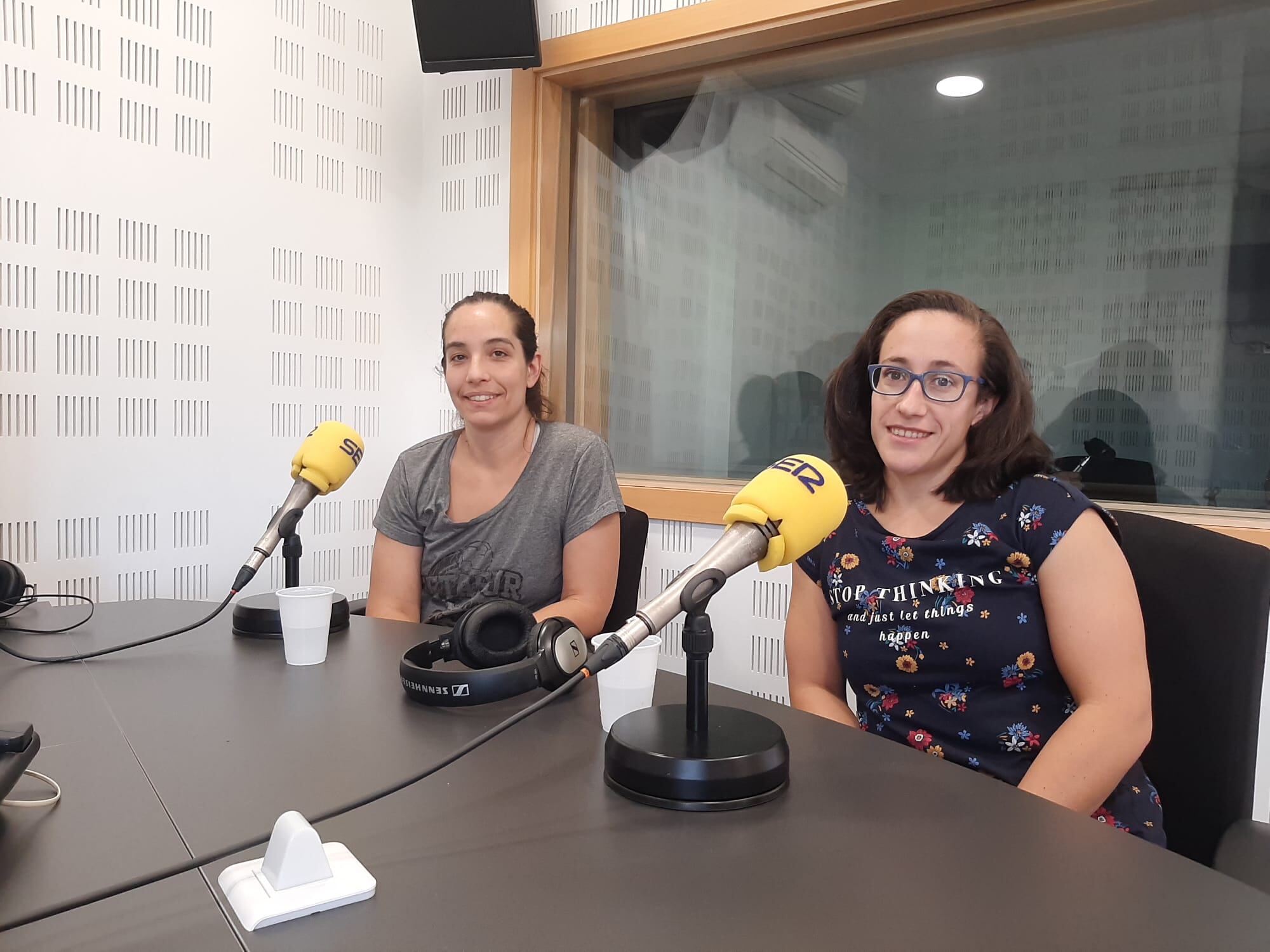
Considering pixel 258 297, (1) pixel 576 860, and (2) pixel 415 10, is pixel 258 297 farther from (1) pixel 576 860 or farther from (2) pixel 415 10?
(1) pixel 576 860

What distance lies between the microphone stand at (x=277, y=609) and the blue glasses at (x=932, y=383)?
921 mm

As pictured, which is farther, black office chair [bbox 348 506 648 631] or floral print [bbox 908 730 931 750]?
black office chair [bbox 348 506 648 631]

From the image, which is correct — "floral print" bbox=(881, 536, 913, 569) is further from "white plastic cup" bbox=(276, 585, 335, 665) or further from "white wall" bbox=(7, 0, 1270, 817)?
"white wall" bbox=(7, 0, 1270, 817)

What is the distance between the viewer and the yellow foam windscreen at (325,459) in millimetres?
1422

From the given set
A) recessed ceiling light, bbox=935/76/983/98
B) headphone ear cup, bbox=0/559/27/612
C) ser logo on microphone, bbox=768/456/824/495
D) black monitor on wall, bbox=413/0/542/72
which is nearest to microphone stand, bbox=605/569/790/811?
ser logo on microphone, bbox=768/456/824/495

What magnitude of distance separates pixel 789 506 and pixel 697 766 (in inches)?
9.6

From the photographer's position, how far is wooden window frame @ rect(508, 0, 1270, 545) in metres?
2.16

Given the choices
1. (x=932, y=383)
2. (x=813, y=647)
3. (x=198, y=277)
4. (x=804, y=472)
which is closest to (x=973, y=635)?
(x=813, y=647)

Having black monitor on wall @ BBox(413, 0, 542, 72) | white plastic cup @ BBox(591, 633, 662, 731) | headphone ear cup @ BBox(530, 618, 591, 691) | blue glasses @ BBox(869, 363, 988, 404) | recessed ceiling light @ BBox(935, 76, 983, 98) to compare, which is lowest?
white plastic cup @ BBox(591, 633, 662, 731)

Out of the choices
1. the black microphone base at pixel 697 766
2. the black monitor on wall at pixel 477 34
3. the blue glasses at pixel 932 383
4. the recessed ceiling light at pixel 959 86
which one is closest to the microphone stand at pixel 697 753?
the black microphone base at pixel 697 766

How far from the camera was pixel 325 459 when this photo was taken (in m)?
1.42

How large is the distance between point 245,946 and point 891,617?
0.96m

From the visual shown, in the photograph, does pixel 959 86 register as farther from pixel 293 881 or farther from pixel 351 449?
pixel 293 881

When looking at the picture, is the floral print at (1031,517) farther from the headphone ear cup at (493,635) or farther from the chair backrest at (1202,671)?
the headphone ear cup at (493,635)
